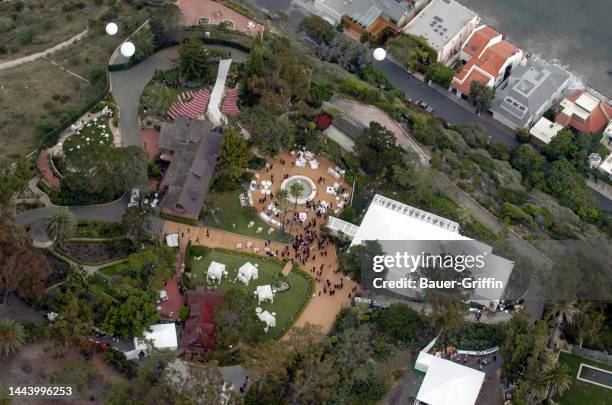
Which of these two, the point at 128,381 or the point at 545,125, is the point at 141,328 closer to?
the point at 128,381

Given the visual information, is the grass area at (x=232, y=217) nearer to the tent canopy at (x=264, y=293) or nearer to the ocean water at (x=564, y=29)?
the tent canopy at (x=264, y=293)

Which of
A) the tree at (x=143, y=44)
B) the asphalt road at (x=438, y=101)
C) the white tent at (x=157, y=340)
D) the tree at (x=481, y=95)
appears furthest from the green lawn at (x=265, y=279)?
the tree at (x=481, y=95)

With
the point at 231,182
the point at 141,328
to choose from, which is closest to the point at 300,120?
the point at 231,182

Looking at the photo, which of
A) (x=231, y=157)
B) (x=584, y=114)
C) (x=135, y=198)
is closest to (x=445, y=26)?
(x=584, y=114)

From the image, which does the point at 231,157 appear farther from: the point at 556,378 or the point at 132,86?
the point at 556,378

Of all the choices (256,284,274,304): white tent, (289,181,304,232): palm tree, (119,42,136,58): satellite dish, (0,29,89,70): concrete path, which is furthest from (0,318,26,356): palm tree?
(0,29,89,70): concrete path
